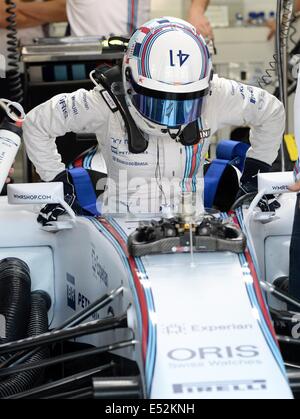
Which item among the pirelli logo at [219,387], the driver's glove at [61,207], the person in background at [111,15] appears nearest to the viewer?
the pirelli logo at [219,387]

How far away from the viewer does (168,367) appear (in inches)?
107

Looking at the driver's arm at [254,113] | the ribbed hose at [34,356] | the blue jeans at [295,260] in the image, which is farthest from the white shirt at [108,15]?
the blue jeans at [295,260]

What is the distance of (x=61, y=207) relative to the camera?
13.0 feet

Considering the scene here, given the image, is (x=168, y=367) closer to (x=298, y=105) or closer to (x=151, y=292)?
(x=151, y=292)

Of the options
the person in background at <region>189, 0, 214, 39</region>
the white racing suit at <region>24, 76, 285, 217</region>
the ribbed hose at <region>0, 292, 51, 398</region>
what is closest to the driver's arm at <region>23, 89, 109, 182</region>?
the white racing suit at <region>24, 76, 285, 217</region>

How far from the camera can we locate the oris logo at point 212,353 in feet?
9.02

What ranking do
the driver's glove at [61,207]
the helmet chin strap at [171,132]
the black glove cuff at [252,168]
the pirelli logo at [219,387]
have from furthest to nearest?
the black glove cuff at [252,168] < the driver's glove at [61,207] < the helmet chin strap at [171,132] < the pirelli logo at [219,387]

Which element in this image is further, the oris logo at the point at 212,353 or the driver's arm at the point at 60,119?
the driver's arm at the point at 60,119

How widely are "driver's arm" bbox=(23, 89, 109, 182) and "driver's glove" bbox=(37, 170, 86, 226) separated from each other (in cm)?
9

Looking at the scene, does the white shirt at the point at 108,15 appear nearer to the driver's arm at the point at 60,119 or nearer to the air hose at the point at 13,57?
the air hose at the point at 13,57

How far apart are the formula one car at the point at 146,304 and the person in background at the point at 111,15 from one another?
1.77 meters

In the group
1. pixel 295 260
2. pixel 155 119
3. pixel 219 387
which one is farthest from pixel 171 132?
pixel 219 387
